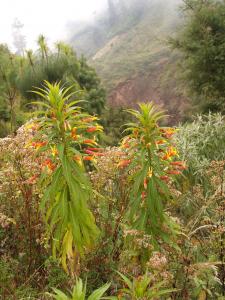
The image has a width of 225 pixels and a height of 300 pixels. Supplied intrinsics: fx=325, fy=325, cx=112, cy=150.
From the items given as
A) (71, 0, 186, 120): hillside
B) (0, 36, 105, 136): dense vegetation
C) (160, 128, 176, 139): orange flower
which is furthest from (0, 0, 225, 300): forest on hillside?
(71, 0, 186, 120): hillside

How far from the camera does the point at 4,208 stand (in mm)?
3346

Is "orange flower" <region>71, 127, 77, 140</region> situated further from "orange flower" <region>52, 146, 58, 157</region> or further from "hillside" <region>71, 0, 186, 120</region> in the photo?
"hillside" <region>71, 0, 186, 120</region>

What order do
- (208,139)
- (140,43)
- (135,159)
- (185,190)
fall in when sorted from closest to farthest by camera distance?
(135,159) → (185,190) → (208,139) → (140,43)

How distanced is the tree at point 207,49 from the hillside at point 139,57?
4.72 ft

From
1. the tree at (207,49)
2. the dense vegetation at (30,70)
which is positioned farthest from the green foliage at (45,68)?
the tree at (207,49)

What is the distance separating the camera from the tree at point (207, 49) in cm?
1069

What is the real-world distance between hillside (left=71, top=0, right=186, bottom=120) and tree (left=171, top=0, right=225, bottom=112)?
1.44 meters

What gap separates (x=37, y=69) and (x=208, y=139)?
17.4 feet

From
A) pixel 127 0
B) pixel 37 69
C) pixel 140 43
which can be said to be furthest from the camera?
pixel 127 0

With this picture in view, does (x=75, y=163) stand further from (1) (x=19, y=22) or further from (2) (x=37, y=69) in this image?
(1) (x=19, y=22)

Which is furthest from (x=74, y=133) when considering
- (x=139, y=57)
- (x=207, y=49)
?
(x=139, y=57)

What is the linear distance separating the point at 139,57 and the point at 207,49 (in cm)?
3210

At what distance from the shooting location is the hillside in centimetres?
3319

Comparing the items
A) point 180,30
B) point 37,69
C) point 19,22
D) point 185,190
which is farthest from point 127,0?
point 185,190
